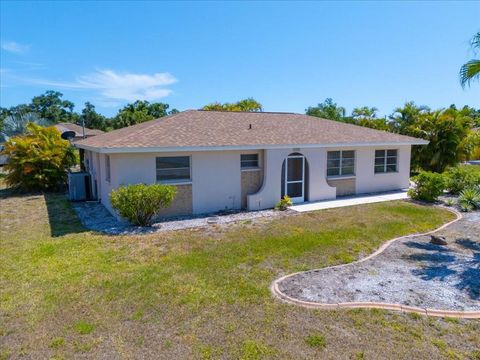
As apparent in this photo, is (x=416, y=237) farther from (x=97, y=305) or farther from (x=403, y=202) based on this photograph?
(x=97, y=305)

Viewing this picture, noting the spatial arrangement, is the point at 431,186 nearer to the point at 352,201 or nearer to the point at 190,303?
the point at 352,201

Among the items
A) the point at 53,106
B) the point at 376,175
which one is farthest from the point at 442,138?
the point at 53,106

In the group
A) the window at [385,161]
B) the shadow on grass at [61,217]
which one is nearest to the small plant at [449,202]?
the window at [385,161]

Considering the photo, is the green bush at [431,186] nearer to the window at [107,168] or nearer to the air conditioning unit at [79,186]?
the window at [107,168]

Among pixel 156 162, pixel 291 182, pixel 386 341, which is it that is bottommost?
pixel 386 341

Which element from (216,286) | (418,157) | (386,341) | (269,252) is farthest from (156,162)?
(418,157)
